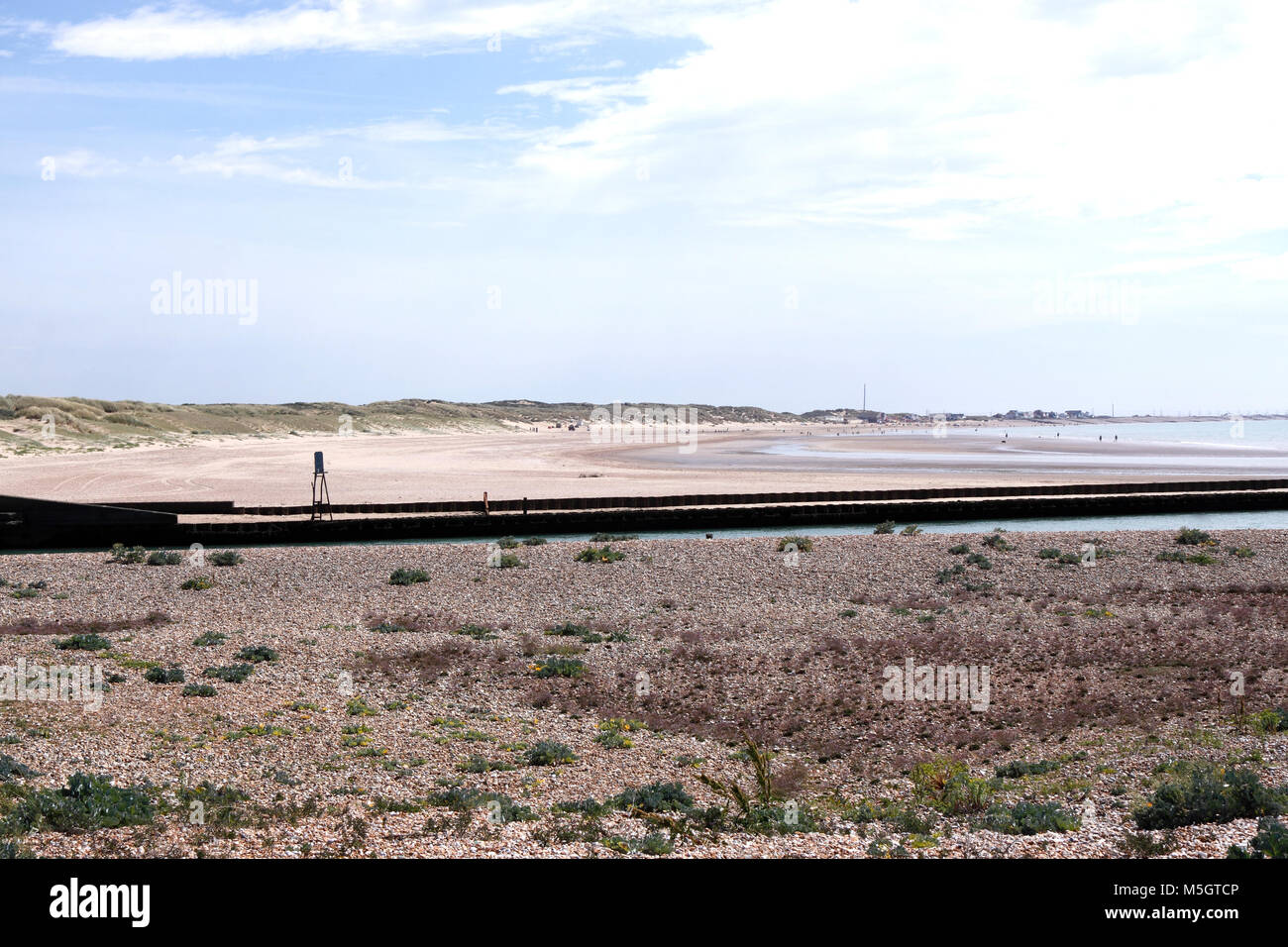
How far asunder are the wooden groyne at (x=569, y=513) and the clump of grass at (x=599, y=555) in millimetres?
9107

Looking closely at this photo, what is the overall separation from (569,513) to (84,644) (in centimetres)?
2260

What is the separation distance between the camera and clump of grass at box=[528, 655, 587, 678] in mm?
16375

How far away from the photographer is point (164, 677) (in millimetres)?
15422

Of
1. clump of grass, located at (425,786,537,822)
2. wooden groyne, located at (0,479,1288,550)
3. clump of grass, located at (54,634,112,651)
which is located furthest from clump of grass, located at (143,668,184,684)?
wooden groyne, located at (0,479,1288,550)

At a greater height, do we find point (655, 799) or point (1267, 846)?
point (1267, 846)

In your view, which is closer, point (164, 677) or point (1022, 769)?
point (1022, 769)

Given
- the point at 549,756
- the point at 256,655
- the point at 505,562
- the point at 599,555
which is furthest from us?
the point at 599,555

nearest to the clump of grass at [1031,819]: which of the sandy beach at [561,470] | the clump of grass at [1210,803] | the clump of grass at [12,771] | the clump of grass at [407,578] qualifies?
the clump of grass at [1210,803]

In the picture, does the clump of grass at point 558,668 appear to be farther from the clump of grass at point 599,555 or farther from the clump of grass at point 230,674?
the clump of grass at point 599,555

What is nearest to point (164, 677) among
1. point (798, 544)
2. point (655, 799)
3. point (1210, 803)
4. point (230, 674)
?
point (230, 674)

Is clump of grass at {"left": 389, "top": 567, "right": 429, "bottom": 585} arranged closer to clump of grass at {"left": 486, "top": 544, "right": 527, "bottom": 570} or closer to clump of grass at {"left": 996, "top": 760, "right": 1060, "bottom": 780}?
clump of grass at {"left": 486, "top": 544, "right": 527, "bottom": 570}

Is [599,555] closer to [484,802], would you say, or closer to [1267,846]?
[484,802]
